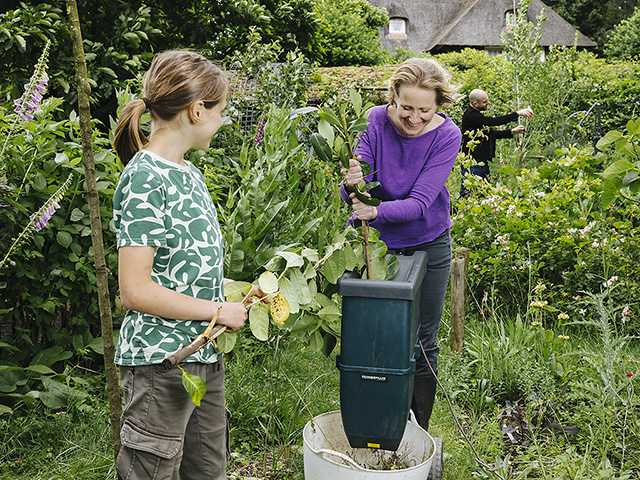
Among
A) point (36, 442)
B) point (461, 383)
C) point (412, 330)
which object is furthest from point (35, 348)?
point (461, 383)

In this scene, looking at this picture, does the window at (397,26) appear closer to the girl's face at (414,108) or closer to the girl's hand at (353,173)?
the girl's face at (414,108)

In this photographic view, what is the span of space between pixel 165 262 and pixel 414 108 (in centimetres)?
110

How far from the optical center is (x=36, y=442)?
233 centimetres

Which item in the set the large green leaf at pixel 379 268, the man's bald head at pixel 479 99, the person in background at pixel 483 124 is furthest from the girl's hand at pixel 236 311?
the man's bald head at pixel 479 99

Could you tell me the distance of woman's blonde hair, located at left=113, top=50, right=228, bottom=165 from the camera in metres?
1.41

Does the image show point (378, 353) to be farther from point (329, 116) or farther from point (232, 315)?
point (329, 116)

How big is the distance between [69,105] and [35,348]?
294 centimetres

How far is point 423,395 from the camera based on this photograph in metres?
2.34

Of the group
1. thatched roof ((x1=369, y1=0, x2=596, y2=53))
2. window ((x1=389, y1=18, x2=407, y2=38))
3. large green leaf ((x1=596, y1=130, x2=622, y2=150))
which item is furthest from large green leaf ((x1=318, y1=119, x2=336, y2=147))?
window ((x1=389, y1=18, x2=407, y2=38))

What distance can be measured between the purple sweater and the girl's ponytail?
2.73 ft

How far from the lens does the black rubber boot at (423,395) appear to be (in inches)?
91.4

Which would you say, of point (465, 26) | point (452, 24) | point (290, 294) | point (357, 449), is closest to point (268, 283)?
point (290, 294)

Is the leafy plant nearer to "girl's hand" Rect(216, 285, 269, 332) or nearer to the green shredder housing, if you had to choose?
the green shredder housing

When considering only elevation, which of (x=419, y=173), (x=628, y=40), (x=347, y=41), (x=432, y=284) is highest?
(x=628, y=40)
